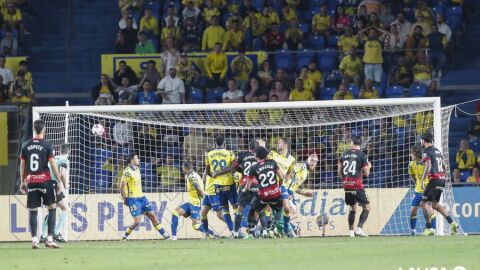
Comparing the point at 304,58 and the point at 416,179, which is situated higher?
the point at 304,58

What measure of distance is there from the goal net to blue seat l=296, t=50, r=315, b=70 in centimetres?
346

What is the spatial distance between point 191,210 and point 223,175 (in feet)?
3.34

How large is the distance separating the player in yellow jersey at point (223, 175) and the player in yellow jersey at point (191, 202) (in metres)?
0.23

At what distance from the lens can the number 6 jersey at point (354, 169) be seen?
2466 centimetres

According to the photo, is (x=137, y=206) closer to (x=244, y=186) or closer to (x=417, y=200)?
(x=244, y=186)

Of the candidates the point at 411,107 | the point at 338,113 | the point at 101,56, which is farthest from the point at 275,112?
the point at 101,56

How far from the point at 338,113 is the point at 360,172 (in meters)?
3.77

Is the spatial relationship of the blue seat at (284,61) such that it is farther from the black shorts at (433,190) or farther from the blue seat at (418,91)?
the black shorts at (433,190)

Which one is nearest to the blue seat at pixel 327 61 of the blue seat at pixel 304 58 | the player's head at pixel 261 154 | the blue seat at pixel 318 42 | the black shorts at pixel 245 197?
the blue seat at pixel 304 58

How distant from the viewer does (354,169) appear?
2466 cm

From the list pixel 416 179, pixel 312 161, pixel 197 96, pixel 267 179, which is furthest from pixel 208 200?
pixel 197 96

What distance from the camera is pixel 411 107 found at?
26719 millimetres

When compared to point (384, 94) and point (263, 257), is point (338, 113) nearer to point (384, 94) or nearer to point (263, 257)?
point (384, 94)

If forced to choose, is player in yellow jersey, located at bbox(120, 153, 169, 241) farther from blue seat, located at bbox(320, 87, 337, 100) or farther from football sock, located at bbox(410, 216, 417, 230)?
blue seat, located at bbox(320, 87, 337, 100)
